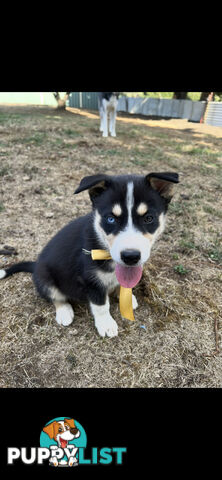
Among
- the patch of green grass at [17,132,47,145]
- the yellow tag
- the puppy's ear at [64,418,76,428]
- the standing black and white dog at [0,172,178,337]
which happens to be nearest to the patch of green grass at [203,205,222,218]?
the standing black and white dog at [0,172,178,337]

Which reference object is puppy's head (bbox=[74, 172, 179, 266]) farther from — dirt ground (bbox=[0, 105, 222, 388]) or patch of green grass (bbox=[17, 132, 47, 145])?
patch of green grass (bbox=[17, 132, 47, 145])

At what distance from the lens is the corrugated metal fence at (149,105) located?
14.9 m

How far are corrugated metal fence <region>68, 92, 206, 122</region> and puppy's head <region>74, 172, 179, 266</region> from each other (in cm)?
1314

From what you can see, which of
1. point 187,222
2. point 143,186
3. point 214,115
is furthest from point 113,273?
point 214,115

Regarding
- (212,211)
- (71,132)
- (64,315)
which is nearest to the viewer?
(64,315)

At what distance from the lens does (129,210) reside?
1.95 m

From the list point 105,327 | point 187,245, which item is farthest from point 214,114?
point 105,327

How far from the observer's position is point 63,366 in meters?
2.30

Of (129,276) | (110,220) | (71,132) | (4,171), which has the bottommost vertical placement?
(129,276)

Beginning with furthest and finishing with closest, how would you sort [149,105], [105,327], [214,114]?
[149,105] < [214,114] < [105,327]

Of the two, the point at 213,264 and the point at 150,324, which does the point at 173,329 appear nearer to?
the point at 150,324

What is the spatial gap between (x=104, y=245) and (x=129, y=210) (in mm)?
455

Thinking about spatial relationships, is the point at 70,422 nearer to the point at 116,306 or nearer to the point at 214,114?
the point at 116,306

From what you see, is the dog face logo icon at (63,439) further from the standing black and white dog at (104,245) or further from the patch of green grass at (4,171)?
the patch of green grass at (4,171)
